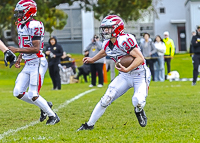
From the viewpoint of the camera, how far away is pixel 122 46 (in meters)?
5.91

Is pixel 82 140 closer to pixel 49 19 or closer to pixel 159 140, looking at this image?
pixel 159 140

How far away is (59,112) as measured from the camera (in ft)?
27.5

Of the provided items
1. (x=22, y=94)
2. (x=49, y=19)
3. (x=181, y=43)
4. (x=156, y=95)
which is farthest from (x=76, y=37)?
(x=22, y=94)

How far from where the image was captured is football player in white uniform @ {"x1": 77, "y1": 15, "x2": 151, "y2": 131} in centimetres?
591

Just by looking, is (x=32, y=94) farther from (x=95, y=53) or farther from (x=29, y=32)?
(x=95, y=53)

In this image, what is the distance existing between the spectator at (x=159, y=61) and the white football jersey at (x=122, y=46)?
11.8 m

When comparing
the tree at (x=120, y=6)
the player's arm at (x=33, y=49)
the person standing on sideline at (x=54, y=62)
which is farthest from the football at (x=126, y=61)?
the tree at (x=120, y=6)

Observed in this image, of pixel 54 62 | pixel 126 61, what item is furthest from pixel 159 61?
pixel 126 61

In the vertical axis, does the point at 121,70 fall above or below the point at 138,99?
above

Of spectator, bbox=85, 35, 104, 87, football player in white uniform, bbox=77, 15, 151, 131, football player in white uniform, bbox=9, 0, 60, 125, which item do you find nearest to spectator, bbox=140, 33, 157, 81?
spectator, bbox=85, 35, 104, 87

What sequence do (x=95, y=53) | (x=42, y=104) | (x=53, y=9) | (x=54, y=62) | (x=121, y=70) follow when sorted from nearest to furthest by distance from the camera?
(x=121, y=70)
(x=42, y=104)
(x=54, y=62)
(x=95, y=53)
(x=53, y=9)

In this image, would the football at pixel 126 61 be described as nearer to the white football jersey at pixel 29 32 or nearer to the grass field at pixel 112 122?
the grass field at pixel 112 122

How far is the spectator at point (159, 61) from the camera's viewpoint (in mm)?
17844

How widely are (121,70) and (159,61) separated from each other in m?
12.3
